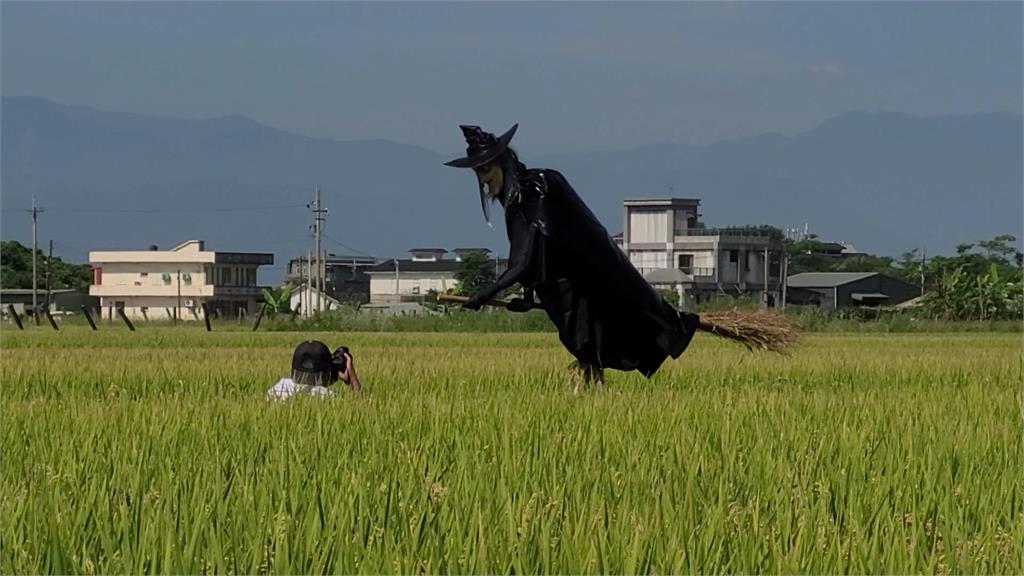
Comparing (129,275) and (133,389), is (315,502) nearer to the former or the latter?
(133,389)

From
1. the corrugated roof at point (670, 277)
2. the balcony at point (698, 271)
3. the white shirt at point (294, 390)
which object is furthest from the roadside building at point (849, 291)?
the white shirt at point (294, 390)

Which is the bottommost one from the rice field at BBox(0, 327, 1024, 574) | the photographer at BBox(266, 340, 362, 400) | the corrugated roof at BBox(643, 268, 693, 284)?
the rice field at BBox(0, 327, 1024, 574)

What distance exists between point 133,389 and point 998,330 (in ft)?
84.7

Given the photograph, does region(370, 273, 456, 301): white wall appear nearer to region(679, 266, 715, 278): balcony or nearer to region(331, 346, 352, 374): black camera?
region(679, 266, 715, 278): balcony

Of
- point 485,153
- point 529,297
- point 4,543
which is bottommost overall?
point 4,543

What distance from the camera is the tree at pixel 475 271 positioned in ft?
224

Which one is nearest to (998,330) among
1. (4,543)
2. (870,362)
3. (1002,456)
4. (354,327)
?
(354,327)

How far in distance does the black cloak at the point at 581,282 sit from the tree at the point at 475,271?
59675 mm

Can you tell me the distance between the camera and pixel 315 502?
133 inches

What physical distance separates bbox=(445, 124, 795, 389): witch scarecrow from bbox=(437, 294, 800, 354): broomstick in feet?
0.58

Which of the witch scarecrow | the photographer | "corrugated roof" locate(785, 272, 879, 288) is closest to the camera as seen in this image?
the photographer

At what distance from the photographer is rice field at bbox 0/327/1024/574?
9.75 ft

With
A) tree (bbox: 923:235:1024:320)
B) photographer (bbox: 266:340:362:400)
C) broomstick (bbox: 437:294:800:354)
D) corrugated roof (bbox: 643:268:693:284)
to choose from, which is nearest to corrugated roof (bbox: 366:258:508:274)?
corrugated roof (bbox: 643:268:693:284)

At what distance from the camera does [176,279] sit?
67938 mm
